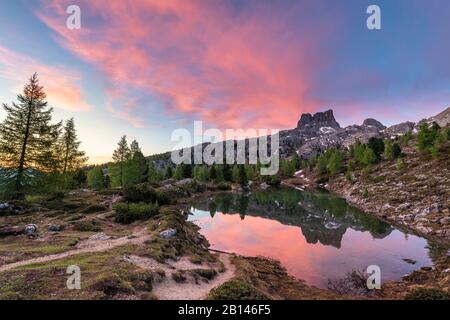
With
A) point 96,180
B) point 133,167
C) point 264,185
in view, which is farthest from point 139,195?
point 264,185

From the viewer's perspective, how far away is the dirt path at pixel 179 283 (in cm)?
1912

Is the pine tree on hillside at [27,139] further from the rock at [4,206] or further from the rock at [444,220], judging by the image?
the rock at [444,220]

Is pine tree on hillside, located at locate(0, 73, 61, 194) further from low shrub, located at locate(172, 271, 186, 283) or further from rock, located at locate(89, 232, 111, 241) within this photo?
low shrub, located at locate(172, 271, 186, 283)

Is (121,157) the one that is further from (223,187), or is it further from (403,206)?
(403,206)

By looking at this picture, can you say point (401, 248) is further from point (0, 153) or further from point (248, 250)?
point (0, 153)

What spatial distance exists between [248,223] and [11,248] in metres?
41.9

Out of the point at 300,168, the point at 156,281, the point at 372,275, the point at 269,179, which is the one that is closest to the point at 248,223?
the point at 372,275

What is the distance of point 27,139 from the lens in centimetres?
4441

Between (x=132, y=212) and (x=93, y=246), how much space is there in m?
15.0

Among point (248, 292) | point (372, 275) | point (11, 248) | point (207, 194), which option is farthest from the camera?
point (207, 194)

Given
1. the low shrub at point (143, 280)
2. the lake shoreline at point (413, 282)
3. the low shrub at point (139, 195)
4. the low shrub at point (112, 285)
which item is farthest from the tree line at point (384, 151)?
the low shrub at point (112, 285)

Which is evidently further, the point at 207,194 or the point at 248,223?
the point at 207,194

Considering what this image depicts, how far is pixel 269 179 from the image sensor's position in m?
151
